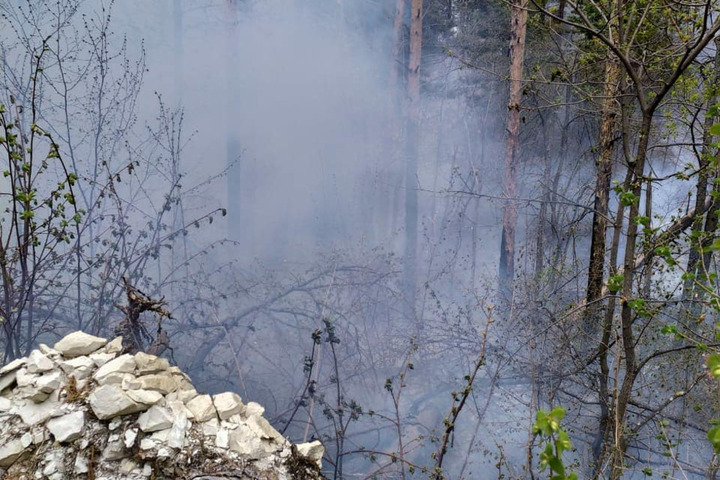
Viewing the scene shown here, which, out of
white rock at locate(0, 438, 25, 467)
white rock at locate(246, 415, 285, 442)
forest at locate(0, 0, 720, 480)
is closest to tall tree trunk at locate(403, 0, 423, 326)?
forest at locate(0, 0, 720, 480)

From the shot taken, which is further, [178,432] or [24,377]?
[24,377]

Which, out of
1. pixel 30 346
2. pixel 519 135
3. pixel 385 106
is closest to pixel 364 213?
pixel 385 106

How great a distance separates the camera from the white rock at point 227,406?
2193mm

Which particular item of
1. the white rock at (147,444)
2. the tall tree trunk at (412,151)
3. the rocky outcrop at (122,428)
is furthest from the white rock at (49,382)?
the tall tree trunk at (412,151)

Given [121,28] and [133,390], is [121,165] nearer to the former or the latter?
[121,28]

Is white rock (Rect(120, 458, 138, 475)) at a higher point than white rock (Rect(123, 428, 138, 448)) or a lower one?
lower

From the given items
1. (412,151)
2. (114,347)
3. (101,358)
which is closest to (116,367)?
(101,358)

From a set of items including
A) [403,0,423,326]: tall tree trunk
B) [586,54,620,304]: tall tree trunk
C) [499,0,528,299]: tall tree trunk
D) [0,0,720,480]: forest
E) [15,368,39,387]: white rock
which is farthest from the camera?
[499,0,528,299]: tall tree trunk

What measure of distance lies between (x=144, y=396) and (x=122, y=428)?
0.47ft

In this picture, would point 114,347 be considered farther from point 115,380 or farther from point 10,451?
point 10,451

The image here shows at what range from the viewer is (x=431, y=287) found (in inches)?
199

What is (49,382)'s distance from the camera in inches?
81.0

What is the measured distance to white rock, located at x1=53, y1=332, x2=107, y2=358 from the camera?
2260 millimetres

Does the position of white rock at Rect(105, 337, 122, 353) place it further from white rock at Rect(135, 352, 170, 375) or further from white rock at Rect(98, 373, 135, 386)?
white rock at Rect(98, 373, 135, 386)
